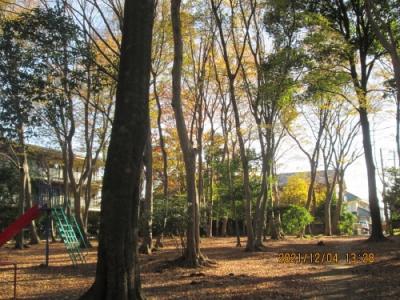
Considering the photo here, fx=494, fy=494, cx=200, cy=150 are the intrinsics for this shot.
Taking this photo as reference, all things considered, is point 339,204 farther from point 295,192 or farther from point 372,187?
point 372,187

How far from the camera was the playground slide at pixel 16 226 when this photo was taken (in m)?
11.2

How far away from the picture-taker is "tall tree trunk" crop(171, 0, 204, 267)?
13.7 meters

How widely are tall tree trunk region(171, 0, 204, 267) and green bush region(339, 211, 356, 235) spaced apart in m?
29.5

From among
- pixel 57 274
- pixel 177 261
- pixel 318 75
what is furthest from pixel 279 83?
pixel 57 274

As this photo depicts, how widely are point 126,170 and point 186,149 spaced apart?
7.01 meters

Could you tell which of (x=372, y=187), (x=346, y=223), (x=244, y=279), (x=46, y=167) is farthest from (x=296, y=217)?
(x=46, y=167)

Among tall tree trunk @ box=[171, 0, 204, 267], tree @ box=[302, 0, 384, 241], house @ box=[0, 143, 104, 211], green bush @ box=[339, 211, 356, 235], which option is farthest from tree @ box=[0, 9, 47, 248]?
green bush @ box=[339, 211, 356, 235]

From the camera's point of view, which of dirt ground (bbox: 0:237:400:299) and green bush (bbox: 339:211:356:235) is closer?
dirt ground (bbox: 0:237:400:299)

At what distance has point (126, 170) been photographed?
692cm

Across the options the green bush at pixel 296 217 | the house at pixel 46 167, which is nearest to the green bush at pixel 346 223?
the green bush at pixel 296 217

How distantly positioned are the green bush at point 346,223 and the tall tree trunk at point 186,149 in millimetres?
29471

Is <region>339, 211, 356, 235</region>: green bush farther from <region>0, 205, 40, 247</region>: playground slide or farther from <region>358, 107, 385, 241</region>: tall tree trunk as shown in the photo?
<region>0, 205, 40, 247</region>: playground slide

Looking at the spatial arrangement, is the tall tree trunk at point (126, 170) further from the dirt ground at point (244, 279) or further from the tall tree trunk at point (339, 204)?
the tall tree trunk at point (339, 204)

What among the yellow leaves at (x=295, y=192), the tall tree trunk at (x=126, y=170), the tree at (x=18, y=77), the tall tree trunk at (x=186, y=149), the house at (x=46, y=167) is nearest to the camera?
the tall tree trunk at (x=126, y=170)
